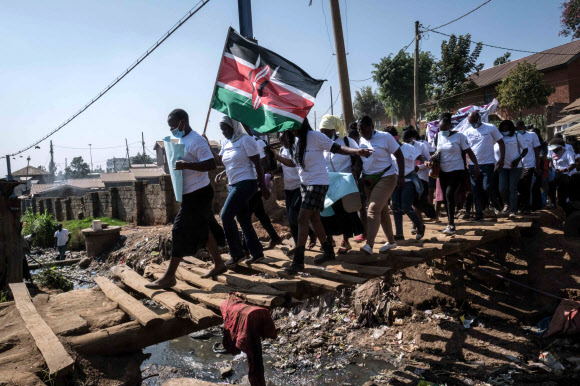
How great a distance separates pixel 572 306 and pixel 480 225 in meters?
1.85

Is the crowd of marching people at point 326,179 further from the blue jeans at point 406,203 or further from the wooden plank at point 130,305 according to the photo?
the wooden plank at point 130,305

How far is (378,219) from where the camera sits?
194 inches

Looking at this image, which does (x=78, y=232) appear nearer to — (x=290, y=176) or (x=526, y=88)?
(x=290, y=176)

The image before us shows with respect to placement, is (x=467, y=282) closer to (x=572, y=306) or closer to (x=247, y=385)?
(x=572, y=306)

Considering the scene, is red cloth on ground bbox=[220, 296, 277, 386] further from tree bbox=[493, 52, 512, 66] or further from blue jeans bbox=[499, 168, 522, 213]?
tree bbox=[493, 52, 512, 66]

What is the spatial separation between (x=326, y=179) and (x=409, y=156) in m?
2.37

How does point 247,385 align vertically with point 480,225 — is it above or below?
below

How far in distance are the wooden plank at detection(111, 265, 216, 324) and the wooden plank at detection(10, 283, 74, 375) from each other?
35.3 inches

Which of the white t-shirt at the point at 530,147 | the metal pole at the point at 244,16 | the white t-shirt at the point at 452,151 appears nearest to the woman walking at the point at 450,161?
the white t-shirt at the point at 452,151

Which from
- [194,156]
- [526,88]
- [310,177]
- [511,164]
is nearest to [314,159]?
[310,177]

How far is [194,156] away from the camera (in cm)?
400

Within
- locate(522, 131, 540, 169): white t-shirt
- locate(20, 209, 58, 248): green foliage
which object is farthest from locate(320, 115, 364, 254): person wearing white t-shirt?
locate(20, 209, 58, 248): green foliage

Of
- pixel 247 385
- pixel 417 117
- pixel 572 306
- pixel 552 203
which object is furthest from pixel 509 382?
pixel 417 117

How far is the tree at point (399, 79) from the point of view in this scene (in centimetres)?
3091
